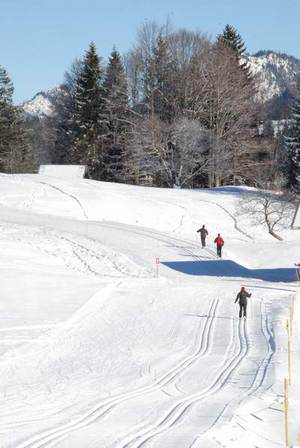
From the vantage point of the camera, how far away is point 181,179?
57781mm

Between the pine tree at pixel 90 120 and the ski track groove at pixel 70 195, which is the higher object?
the pine tree at pixel 90 120

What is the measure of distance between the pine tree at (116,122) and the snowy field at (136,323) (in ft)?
42.4

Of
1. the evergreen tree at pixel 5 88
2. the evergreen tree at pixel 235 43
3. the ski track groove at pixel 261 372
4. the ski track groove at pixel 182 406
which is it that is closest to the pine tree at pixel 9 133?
the evergreen tree at pixel 5 88

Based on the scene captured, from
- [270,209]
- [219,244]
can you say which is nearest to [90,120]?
[270,209]

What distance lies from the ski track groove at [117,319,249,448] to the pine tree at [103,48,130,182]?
140ft

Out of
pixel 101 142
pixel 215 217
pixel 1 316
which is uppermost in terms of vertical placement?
pixel 101 142

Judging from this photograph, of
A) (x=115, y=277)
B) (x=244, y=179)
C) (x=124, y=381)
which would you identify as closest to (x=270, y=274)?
(x=115, y=277)

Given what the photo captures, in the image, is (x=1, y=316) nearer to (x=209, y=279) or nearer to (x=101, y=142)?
(x=209, y=279)

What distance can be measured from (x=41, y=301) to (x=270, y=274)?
40.7 ft

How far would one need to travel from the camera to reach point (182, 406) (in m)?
13.0

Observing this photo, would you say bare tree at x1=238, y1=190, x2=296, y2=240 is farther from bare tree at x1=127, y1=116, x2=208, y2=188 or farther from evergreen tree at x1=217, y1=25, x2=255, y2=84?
evergreen tree at x1=217, y1=25, x2=255, y2=84

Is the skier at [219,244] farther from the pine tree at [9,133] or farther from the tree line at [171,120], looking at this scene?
the pine tree at [9,133]

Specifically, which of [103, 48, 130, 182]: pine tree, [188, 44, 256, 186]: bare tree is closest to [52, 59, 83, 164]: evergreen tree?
[103, 48, 130, 182]: pine tree

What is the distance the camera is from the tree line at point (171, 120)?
56375 mm
